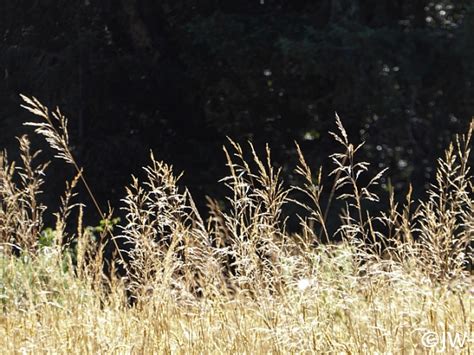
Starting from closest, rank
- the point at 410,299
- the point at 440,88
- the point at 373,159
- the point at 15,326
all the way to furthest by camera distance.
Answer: the point at 410,299 → the point at 15,326 → the point at 440,88 → the point at 373,159

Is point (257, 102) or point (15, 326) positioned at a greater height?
point (15, 326)

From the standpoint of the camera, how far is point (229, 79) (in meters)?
12.8

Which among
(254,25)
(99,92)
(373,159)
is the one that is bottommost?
(373,159)

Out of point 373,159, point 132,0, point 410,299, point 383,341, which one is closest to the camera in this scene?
point 383,341

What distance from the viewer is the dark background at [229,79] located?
435 inches

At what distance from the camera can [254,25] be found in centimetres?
1204

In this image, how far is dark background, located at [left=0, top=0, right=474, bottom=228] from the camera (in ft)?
36.3

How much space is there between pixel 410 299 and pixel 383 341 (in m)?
0.27

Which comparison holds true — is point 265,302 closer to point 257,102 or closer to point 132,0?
point 257,102

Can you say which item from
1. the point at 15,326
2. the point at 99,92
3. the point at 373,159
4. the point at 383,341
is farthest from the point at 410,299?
the point at 99,92

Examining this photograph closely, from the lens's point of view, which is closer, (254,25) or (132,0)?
(254,25)

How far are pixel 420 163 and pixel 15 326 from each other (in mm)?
9190

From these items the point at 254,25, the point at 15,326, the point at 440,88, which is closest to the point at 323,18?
the point at 254,25

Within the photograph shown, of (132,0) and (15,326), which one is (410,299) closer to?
(15,326)
